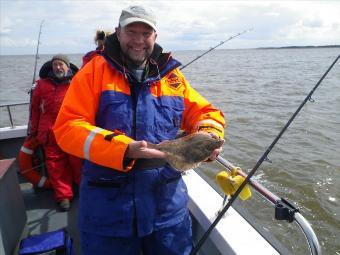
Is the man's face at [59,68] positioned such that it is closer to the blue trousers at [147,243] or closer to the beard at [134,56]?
the beard at [134,56]

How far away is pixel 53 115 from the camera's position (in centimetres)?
502

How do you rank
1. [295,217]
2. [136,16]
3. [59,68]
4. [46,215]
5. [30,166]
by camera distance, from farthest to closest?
[30,166] → [59,68] → [46,215] → [136,16] → [295,217]

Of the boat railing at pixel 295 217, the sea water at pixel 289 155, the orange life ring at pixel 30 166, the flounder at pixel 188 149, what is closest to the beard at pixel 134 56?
the flounder at pixel 188 149

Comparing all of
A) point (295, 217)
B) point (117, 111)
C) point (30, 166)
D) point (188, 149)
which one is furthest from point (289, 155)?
point (117, 111)

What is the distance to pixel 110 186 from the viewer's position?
2477 millimetres

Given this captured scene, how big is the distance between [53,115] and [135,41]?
2828mm

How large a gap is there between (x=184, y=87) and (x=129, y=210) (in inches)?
40.4

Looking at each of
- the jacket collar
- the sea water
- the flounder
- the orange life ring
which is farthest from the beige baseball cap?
the orange life ring

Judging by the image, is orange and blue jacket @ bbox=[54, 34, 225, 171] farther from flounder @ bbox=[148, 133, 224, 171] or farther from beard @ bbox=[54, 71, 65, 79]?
beard @ bbox=[54, 71, 65, 79]

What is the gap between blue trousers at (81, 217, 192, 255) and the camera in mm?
2557

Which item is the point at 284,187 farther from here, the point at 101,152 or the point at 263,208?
A: the point at 101,152

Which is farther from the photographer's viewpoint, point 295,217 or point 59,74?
point 59,74

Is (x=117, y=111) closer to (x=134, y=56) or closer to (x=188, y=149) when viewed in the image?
(x=134, y=56)

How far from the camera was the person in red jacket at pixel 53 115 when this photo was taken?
16.2 feet
